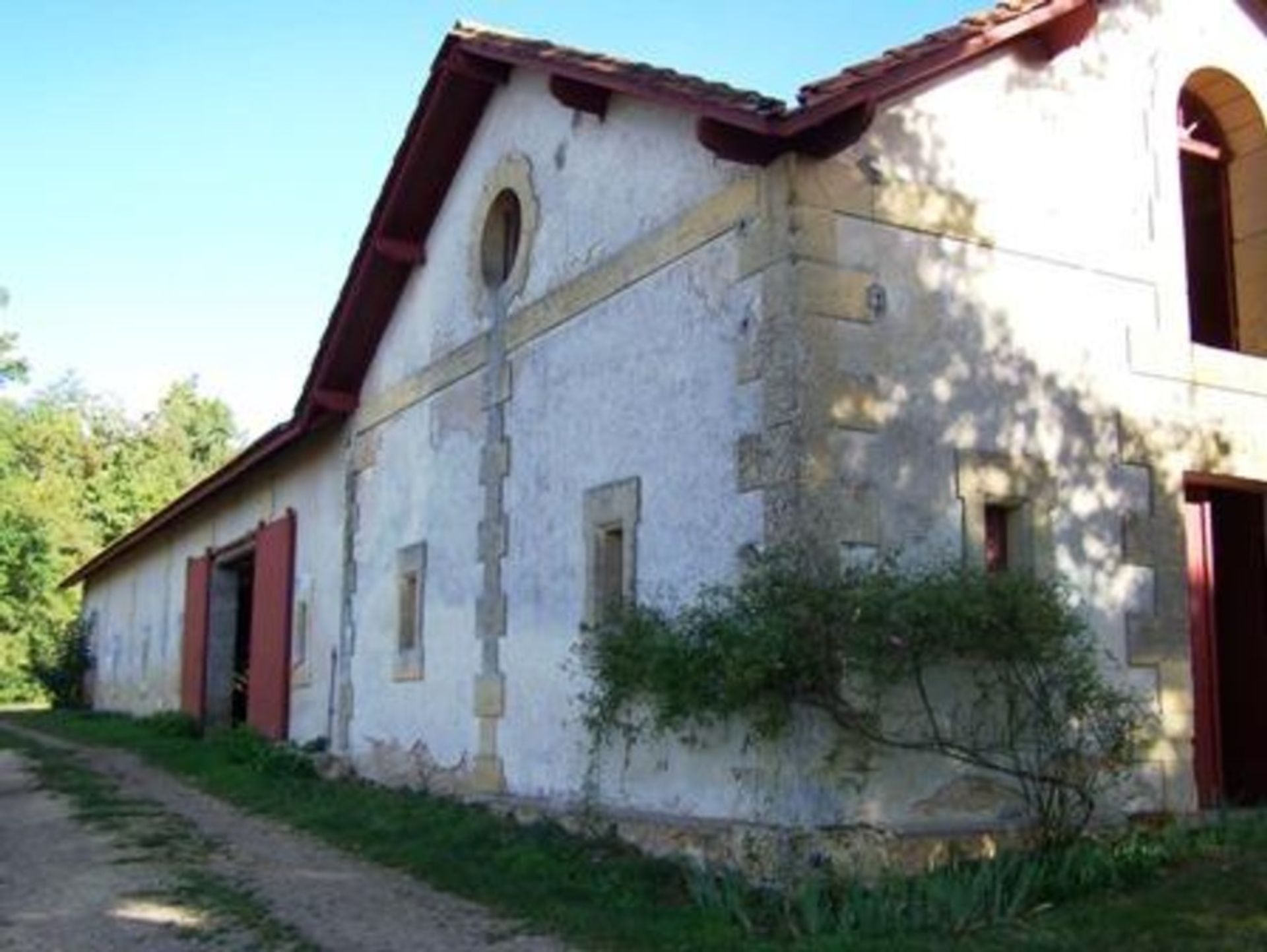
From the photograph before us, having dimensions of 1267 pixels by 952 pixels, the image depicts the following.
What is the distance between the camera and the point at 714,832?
8141 mm

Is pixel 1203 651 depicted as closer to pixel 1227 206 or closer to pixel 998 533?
pixel 998 533

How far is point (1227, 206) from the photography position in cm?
1119

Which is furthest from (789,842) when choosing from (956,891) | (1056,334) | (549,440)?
(549,440)

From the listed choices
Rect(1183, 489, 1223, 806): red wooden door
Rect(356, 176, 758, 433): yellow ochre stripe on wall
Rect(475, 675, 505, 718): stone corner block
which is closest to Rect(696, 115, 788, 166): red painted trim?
Rect(356, 176, 758, 433): yellow ochre stripe on wall

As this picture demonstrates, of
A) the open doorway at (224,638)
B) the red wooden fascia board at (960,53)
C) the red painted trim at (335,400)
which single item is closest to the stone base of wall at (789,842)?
the red wooden fascia board at (960,53)

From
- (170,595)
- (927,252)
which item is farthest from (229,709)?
(927,252)

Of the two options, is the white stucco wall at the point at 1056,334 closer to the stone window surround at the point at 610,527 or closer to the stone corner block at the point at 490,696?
the stone window surround at the point at 610,527

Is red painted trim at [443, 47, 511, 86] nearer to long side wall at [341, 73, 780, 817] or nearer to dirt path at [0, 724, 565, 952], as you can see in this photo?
long side wall at [341, 73, 780, 817]

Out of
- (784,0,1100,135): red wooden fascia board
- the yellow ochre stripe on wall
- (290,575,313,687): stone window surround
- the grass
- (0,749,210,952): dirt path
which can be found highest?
(784,0,1100,135): red wooden fascia board

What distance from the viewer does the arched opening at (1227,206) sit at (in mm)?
10891

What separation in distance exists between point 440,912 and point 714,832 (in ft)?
5.39

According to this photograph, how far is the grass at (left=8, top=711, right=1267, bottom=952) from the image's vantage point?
267 inches

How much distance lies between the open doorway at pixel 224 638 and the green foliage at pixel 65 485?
42.7ft

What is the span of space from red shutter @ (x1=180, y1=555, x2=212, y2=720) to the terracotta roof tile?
41.8 ft
